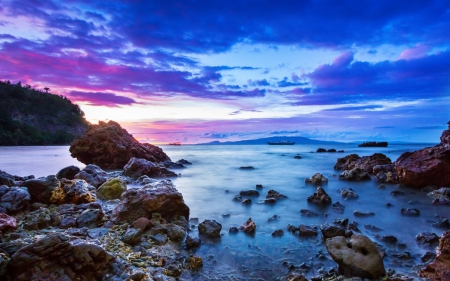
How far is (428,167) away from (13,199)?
1799 cm

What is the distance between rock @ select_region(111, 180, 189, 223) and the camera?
25.0 feet

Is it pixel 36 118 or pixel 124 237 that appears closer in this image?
pixel 124 237

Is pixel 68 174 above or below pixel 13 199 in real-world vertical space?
below

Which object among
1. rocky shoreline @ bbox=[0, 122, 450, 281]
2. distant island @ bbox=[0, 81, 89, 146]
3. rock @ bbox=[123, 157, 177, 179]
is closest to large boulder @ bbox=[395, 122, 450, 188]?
rocky shoreline @ bbox=[0, 122, 450, 281]

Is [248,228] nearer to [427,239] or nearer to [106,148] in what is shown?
[427,239]

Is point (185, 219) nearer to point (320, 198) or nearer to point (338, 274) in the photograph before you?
point (338, 274)

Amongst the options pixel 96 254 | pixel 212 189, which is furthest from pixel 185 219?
pixel 212 189

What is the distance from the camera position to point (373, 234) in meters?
7.53

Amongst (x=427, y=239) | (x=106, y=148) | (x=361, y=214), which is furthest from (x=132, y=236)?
(x=106, y=148)

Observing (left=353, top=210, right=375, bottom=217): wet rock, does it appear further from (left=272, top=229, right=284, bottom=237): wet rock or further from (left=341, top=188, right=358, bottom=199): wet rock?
(left=272, top=229, right=284, bottom=237): wet rock

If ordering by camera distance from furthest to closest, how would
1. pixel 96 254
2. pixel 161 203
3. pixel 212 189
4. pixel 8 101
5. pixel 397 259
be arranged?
pixel 8 101
pixel 212 189
pixel 161 203
pixel 397 259
pixel 96 254

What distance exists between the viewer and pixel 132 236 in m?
6.16

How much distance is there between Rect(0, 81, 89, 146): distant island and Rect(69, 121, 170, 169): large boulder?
5769 centimetres

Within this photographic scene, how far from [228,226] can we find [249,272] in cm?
282
